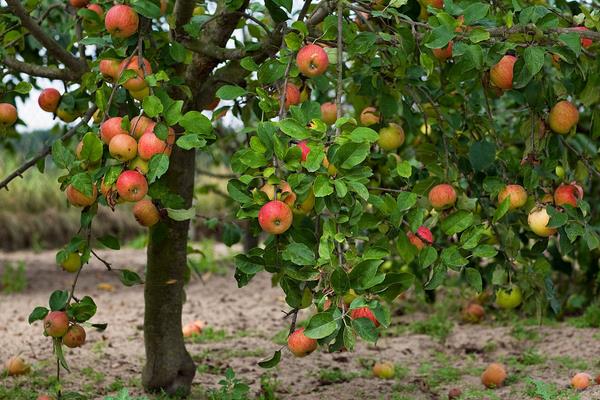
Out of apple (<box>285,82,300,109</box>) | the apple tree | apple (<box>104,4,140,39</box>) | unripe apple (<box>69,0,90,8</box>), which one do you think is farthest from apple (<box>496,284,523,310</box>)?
unripe apple (<box>69,0,90,8</box>)

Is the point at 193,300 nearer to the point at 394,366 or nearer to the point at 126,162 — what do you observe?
the point at 394,366

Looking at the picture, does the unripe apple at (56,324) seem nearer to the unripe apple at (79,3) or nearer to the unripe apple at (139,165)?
the unripe apple at (139,165)

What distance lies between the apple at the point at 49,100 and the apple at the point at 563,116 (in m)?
1.45

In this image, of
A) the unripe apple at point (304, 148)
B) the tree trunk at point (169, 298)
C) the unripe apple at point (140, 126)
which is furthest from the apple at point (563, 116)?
the tree trunk at point (169, 298)

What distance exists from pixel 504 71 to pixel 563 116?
0.24m

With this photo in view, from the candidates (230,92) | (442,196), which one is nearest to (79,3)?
(230,92)

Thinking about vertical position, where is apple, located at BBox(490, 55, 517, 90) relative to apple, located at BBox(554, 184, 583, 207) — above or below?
above

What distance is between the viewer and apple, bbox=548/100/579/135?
2258mm

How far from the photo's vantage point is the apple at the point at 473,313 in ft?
15.1

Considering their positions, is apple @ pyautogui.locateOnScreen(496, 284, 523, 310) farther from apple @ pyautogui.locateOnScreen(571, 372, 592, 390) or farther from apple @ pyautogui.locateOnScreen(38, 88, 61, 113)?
apple @ pyautogui.locateOnScreen(38, 88, 61, 113)

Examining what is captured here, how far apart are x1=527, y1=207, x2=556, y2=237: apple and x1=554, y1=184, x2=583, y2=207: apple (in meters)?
0.06

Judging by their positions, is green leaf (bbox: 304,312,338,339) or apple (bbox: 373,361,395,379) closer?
green leaf (bbox: 304,312,338,339)

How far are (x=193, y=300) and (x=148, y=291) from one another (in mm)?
2795

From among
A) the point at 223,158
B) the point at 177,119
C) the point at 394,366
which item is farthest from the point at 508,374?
the point at 223,158
